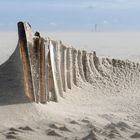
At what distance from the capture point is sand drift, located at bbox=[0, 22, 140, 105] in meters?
7.53

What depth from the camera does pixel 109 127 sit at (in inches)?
271

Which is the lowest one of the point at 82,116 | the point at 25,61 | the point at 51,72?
the point at 82,116

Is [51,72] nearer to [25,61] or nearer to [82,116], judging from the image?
[25,61]

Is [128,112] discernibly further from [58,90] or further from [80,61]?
[80,61]

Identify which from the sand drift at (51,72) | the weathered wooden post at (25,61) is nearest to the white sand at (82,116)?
the sand drift at (51,72)

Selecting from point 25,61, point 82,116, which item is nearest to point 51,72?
point 25,61

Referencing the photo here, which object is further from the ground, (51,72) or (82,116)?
(51,72)

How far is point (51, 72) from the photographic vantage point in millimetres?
8211

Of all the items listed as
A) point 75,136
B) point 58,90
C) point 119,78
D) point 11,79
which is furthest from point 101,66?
point 75,136

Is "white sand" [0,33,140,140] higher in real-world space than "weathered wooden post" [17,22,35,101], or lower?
lower

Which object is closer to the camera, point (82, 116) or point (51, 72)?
point (82, 116)

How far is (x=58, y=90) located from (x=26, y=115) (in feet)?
4.80

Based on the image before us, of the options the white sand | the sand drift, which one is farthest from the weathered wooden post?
the white sand

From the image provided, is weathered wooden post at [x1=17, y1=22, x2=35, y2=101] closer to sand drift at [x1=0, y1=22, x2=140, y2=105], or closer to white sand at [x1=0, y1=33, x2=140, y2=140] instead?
sand drift at [x1=0, y1=22, x2=140, y2=105]
